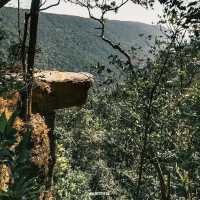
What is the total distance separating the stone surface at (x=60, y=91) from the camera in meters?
20.1

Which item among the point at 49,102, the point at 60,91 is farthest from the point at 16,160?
the point at 60,91

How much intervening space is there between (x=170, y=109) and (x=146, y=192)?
11427mm

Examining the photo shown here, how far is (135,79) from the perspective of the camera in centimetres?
1791

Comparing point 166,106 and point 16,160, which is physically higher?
point 16,160

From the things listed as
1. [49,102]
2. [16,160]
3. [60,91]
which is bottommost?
[49,102]

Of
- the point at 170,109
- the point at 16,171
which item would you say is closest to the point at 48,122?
the point at 170,109

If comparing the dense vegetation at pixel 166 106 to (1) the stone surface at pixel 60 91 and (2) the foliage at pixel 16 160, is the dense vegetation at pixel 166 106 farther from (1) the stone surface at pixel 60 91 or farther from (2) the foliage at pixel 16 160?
(2) the foliage at pixel 16 160

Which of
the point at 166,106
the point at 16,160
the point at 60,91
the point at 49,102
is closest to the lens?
the point at 16,160

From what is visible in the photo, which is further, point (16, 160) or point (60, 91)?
point (60, 91)

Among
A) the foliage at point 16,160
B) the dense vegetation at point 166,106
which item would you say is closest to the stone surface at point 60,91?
the dense vegetation at point 166,106

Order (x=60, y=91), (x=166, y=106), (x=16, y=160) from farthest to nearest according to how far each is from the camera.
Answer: (x=60, y=91), (x=166, y=106), (x=16, y=160)

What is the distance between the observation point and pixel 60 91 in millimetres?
21172

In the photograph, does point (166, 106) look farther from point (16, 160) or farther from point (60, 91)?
point (16, 160)

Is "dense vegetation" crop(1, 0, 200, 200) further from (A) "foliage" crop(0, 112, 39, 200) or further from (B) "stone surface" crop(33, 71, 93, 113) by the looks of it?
(A) "foliage" crop(0, 112, 39, 200)
